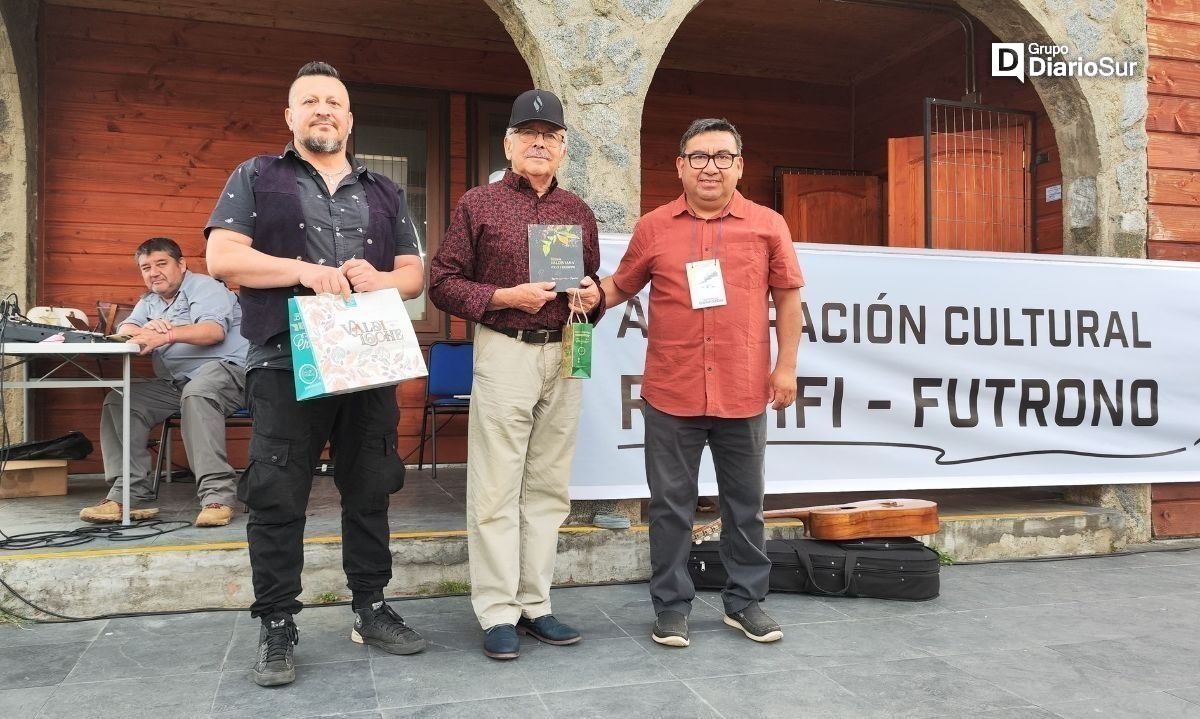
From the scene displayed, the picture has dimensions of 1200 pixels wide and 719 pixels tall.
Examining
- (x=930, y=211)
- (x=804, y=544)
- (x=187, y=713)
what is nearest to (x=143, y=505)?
(x=187, y=713)

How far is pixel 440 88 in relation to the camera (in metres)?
5.83

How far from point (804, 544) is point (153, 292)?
3441mm

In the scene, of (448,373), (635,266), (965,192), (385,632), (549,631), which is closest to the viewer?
(385,632)

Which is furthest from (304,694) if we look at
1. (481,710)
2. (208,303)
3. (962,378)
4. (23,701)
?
(962,378)

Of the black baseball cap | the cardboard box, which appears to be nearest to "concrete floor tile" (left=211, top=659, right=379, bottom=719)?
the black baseball cap

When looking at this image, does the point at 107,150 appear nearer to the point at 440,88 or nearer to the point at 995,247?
the point at 440,88

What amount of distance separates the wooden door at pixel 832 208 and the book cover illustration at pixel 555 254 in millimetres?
4060

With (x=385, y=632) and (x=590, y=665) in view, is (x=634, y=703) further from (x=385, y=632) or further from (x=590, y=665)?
(x=385, y=632)

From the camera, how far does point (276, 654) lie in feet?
7.73

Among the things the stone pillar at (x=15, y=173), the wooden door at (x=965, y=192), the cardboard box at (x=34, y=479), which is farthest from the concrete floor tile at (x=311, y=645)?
the wooden door at (x=965, y=192)

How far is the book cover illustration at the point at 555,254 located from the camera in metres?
2.56

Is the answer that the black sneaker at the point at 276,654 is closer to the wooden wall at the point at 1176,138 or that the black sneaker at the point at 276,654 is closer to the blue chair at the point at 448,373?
the blue chair at the point at 448,373

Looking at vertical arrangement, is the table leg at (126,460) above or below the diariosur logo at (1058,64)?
below

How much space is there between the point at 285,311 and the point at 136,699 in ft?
3.52
